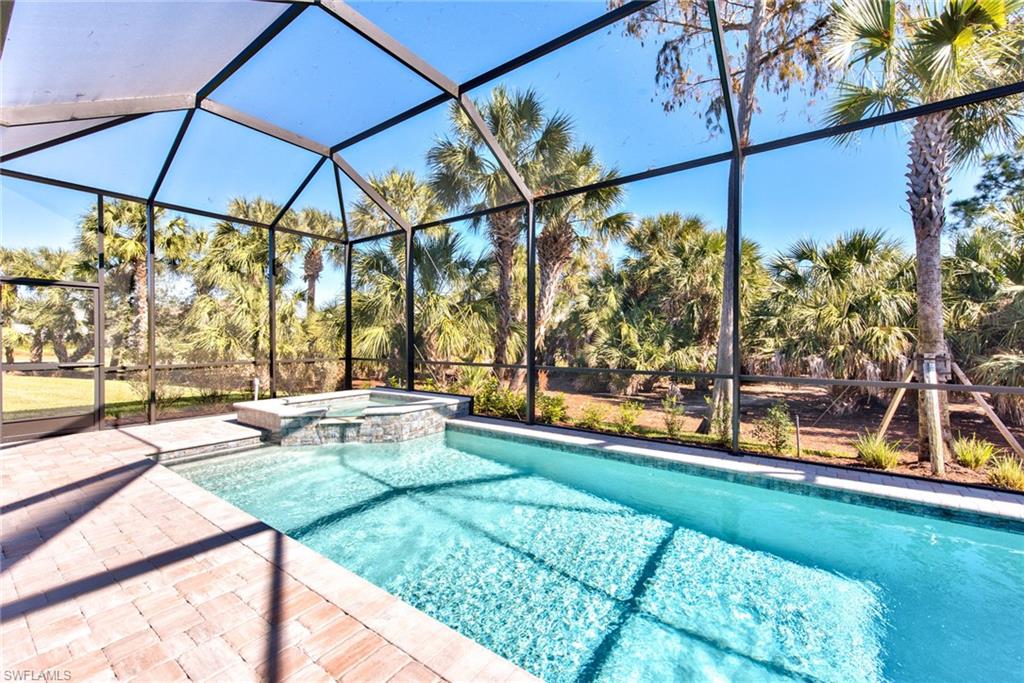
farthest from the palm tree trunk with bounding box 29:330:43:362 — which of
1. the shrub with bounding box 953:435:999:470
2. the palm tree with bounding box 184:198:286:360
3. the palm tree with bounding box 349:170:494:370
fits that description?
the shrub with bounding box 953:435:999:470

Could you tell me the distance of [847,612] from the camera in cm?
286

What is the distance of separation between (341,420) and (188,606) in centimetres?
458

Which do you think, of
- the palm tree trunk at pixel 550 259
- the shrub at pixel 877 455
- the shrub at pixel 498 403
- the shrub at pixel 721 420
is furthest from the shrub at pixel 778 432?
the palm tree trunk at pixel 550 259

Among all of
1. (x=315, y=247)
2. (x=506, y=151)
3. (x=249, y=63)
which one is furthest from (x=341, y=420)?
(x=315, y=247)

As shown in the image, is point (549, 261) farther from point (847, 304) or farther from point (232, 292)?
point (232, 292)

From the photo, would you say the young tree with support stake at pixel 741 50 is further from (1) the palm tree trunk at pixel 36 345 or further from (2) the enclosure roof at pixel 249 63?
(1) the palm tree trunk at pixel 36 345

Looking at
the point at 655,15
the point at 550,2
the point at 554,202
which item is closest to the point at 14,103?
the point at 550,2

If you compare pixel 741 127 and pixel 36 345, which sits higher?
pixel 741 127

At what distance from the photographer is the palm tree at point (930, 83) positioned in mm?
4426

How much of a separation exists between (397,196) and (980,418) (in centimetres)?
1308

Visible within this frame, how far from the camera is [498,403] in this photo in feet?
26.6

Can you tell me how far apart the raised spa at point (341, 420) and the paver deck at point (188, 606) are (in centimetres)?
269

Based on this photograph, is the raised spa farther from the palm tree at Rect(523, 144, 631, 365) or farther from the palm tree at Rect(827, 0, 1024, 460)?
the palm tree at Rect(827, 0, 1024, 460)

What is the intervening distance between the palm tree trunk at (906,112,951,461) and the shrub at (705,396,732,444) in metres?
2.11
